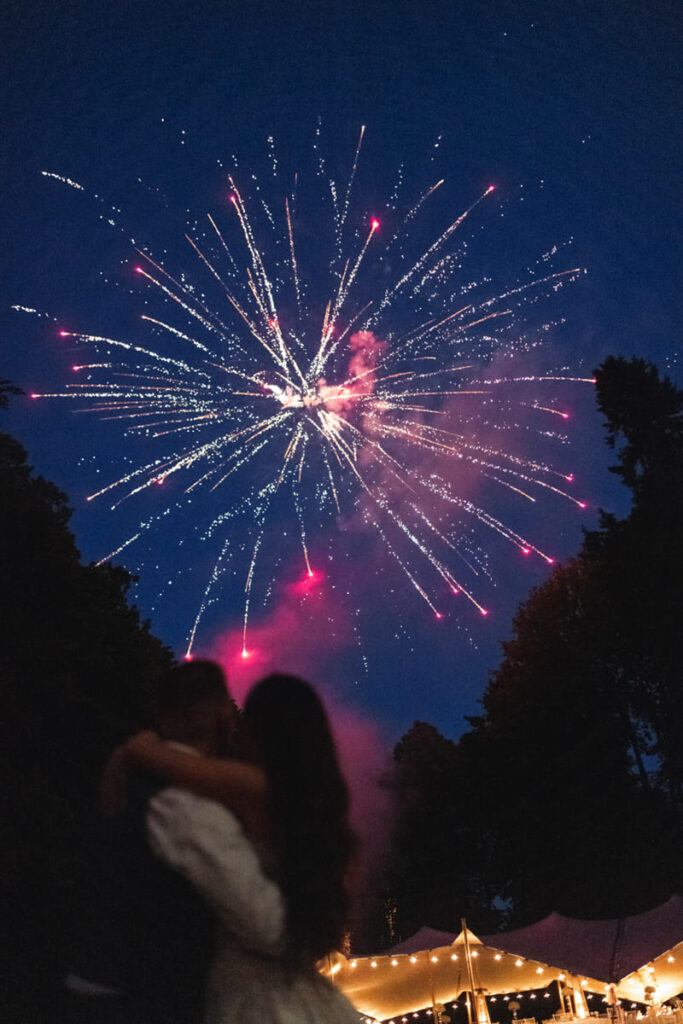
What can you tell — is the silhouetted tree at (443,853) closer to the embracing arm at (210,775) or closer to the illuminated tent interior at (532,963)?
the illuminated tent interior at (532,963)

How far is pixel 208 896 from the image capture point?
184 cm

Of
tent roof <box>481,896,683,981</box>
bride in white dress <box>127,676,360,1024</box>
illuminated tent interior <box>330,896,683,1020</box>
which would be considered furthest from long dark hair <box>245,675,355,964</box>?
tent roof <box>481,896,683,981</box>

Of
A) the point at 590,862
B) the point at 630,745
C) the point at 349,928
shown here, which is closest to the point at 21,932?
the point at 349,928

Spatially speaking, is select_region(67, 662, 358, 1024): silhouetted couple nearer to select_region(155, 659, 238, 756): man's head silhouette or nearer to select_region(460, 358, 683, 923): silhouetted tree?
select_region(155, 659, 238, 756): man's head silhouette

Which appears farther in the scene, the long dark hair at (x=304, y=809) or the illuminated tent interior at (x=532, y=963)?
the illuminated tent interior at (x=532, y=963)

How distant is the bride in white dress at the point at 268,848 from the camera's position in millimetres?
1836

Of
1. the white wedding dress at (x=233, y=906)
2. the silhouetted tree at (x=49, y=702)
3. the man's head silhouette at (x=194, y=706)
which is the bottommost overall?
the white wedding dress at (x=233, y=906)

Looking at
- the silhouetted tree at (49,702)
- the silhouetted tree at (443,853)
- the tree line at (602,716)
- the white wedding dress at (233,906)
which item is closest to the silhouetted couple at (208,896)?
the white wedding dress at (233,906)

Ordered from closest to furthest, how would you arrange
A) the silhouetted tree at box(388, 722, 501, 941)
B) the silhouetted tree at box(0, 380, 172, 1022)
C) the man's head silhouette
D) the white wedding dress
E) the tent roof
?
the white wedding dress → the man's head silhouette → the silhouetted tree at box(0, 380, 172, 1022) → the tent roof → the silhouetted tree at box(388, 722, 501, 941)

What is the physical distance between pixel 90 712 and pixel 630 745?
17950mm

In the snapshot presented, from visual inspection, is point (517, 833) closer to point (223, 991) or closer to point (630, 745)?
point (630, 745)

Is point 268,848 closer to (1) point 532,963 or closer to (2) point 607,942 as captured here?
(2) point 607,942

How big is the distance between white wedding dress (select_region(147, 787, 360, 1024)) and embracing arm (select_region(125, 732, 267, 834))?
3.4 inches

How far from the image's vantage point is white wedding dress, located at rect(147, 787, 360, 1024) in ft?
5.97
